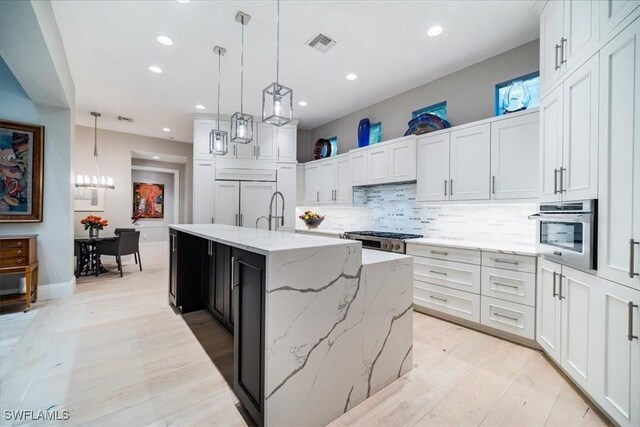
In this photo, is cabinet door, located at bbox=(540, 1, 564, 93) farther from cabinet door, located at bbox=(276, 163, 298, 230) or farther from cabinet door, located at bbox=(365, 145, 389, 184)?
cabinet door, located at bbox=(276, 163, 298, 230)

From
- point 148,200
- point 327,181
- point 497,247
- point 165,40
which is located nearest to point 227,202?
point 327,181

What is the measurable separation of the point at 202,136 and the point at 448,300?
4.70 m

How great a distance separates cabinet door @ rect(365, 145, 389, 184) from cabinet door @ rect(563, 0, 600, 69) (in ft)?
7.34

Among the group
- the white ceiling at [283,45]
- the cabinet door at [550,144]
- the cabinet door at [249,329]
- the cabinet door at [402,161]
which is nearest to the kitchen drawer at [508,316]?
the cabinet door at [550,144]

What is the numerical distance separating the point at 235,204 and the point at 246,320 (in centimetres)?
381

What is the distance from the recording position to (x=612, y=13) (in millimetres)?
1573

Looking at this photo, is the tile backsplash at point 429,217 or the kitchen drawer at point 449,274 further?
the tile backsplash at point 429,217

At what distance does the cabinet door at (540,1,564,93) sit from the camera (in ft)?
6.85

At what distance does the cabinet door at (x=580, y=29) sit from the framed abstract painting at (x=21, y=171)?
5584 millimetres

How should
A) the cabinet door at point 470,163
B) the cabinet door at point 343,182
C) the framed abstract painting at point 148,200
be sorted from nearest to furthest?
the cabinet door at point 470,163, the cabinet door at point 343,182, the framed abstract painting at point 148,200

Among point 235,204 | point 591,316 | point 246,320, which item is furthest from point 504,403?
point 235,204

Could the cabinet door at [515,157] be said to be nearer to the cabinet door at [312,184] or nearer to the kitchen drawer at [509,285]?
the kitchen drawer at [509,285]

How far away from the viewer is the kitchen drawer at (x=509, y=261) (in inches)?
97.0

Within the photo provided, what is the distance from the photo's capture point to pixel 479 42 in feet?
9.58
